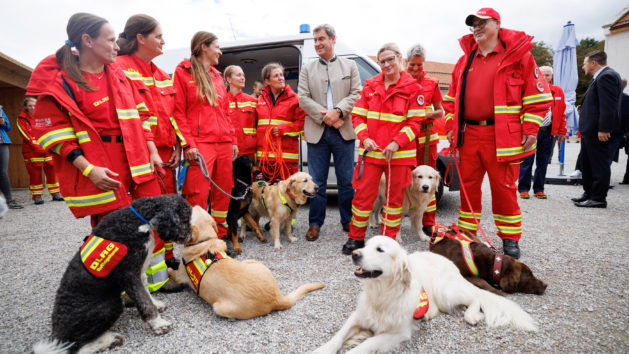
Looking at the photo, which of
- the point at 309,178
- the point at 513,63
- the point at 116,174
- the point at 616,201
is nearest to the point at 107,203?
the point at 116,174

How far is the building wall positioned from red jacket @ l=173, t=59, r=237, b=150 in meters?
10.1

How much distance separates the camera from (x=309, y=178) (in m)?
4.07

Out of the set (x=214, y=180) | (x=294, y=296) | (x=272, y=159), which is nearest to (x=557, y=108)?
(x=272, y=159)

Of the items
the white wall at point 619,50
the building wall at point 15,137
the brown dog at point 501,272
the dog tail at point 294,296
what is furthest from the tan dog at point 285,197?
the white wall at point 619,50

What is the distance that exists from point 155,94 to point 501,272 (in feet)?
11.9

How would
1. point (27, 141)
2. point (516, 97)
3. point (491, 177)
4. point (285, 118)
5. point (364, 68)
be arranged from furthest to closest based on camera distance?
point (27, 141) → point (364, 68) → point (285, 118) → point (491, 177) → point (516, 97)

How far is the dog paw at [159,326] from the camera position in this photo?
2.14m

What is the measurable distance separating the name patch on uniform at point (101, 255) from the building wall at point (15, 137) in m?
Answer: 11.1

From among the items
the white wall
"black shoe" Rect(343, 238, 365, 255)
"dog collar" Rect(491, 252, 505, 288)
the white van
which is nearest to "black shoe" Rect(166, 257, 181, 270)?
"black shoe" Rect(343, 238, 365, 255)

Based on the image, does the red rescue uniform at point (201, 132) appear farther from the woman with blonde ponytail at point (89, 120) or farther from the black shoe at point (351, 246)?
the black shoe at point (351, 246)

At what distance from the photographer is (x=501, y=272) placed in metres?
2.58

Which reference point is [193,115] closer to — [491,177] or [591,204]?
[491,177]

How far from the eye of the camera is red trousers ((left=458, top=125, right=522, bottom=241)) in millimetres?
3180

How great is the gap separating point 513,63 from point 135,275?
387cm
